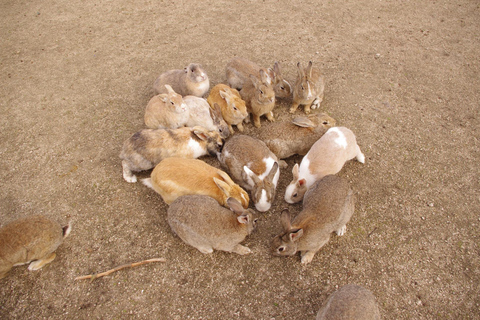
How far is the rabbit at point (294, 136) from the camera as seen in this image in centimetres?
403

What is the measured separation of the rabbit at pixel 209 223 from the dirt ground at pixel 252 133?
20 cm

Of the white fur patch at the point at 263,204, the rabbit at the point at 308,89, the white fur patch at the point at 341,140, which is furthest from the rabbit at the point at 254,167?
the rabbit at the point at 308,89

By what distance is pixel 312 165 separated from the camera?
3619 millimetres

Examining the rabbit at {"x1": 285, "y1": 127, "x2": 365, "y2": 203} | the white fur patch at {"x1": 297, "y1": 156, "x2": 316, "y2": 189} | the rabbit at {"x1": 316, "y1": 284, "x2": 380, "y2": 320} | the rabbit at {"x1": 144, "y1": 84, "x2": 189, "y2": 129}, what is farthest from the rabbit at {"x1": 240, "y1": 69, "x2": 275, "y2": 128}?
the rabbit at {"x1": 316, "y1": 284, "x2": 380, "y2": 320}

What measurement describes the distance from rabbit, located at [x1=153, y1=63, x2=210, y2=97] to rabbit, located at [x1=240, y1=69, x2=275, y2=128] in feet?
2.23

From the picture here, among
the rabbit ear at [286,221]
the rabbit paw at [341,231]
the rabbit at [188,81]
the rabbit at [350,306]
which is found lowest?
the rabbit paw at [341,231]

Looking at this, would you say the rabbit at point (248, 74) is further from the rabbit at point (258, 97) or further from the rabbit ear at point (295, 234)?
the rabbit ear at point (295, 234)

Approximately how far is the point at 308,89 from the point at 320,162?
142 cm

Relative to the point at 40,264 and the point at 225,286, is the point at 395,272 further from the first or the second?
the point at 40,264

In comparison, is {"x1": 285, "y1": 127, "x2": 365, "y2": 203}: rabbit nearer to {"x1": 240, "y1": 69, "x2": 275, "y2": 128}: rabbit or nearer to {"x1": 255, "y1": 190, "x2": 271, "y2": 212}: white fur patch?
{"x1": 255, "y1": 190, "x2": 271, "y2": 212}: white fur patch

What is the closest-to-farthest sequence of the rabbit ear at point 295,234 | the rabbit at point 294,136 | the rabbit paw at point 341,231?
the rabbit ear at point 295,234
the rabbit paw at point 341,231
the rabbit at point 294,136

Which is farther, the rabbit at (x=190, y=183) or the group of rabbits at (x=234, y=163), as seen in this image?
the rabbit at (x=190, y=183)

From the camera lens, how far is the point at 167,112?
439 cm

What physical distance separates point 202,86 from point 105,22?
3.92m
